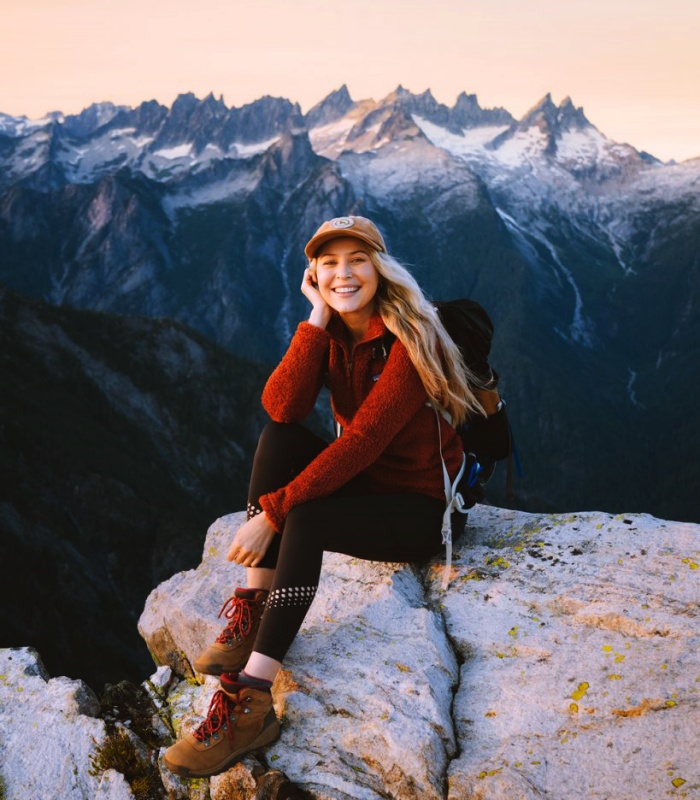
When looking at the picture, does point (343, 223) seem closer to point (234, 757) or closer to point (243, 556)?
point (243, 556)

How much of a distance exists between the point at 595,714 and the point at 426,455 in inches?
121

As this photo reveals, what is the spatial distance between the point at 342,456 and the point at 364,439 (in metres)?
0.30

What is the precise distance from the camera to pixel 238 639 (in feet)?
23.6

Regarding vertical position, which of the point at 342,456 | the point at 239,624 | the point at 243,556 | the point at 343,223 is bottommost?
the point at 239,624

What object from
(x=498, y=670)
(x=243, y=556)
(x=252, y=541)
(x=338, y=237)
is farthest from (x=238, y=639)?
(x=338, y=237)

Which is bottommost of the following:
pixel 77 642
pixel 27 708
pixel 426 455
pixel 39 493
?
pixel 77 642

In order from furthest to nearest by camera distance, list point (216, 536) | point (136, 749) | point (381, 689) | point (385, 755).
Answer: point (216, 536) → point (136, 749) → point (381, 689) → point (385, 755)

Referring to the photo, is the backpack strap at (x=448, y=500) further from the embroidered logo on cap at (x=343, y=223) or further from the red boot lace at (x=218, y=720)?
the red boot lace at (x=218, y=720)

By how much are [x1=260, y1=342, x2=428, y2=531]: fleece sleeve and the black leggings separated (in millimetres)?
181

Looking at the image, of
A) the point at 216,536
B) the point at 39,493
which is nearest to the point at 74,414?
the point at 39,493

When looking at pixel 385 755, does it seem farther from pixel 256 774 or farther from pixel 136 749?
pixel 136 749

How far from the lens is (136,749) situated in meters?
7.43

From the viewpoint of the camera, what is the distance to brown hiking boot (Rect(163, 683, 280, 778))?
247 inches

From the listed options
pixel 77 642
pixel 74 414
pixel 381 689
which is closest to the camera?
pixel 381 689
